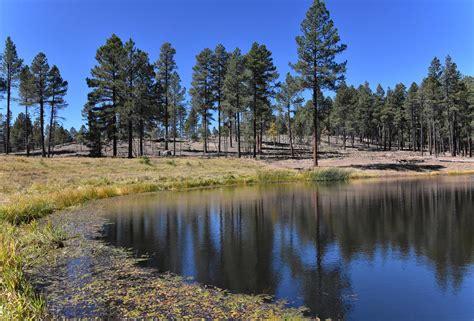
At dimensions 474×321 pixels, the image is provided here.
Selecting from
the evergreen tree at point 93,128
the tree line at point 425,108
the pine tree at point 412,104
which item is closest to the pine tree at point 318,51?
the tree line at point 425,108

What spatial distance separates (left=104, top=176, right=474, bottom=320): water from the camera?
7.21 meters

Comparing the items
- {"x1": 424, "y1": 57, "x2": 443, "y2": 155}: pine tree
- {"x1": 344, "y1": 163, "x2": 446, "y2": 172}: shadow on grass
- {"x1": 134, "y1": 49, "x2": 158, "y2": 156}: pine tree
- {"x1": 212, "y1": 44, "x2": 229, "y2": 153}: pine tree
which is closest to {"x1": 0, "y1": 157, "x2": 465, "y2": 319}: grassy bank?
{"x1": 344, "y1": 163, "x2": 446, "y2": 172}: shadow on grass

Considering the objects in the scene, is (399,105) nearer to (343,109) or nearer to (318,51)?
(343,109)

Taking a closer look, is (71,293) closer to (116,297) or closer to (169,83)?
(116,297)

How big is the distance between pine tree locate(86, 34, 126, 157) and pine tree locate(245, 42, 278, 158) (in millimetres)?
18298

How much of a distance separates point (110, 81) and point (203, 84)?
1646 centimetres

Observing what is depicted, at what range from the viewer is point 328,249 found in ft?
36.2


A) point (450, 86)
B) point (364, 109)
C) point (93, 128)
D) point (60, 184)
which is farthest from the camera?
point (364, 109)

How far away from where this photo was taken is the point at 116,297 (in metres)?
7.32

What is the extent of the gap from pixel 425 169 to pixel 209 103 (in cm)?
3446

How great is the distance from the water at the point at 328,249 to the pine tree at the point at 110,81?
97.9ft

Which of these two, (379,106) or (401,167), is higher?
(379,106)

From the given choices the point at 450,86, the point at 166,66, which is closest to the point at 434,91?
the point at 450,86

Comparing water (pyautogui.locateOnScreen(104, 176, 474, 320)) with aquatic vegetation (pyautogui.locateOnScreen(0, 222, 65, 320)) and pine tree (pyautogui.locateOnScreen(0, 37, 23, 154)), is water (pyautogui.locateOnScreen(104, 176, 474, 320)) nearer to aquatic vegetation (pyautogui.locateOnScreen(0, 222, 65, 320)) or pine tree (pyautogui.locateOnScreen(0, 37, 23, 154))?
aquatic vegetation (pyautogui.locateOnScreen(0, 222, 65, 320))
